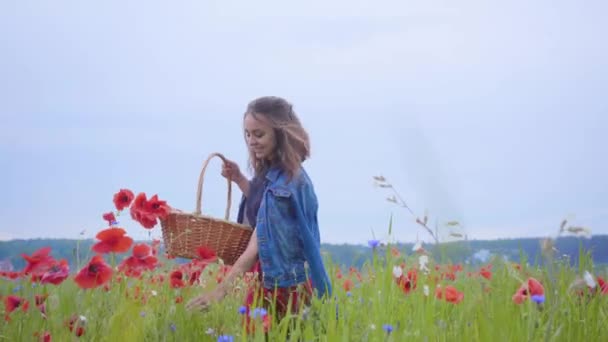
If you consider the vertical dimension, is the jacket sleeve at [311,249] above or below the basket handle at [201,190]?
below

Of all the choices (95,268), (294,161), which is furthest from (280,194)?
(95,268)

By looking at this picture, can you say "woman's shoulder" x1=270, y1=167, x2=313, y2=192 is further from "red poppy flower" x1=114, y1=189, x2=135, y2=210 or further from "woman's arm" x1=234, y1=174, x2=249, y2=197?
"red poppy flower" x1=114, y1=189, x2=135, y2=210

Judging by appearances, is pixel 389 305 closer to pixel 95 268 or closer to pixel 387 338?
pixel 387 338

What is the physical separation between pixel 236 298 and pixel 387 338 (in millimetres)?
1052

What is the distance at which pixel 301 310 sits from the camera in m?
2.62

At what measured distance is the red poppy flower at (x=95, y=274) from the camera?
244 cm

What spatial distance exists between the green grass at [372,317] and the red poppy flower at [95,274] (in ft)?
0.32

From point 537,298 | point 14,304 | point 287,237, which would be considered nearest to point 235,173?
point 287,237

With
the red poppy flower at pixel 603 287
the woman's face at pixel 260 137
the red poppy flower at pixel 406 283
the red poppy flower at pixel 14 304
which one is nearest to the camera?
the red poppy flower at pixel 14 304

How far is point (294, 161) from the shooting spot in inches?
147

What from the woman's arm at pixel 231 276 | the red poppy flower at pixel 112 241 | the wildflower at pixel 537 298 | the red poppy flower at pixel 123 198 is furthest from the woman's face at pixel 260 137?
the wildflower at pixel 537 298

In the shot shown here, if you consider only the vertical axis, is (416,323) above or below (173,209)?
below

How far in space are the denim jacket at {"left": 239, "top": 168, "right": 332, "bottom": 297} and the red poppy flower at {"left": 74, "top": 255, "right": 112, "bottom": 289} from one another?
1146mm

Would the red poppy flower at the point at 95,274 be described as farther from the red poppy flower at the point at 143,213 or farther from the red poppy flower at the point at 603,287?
the red poppy flower at the point at 603,287
